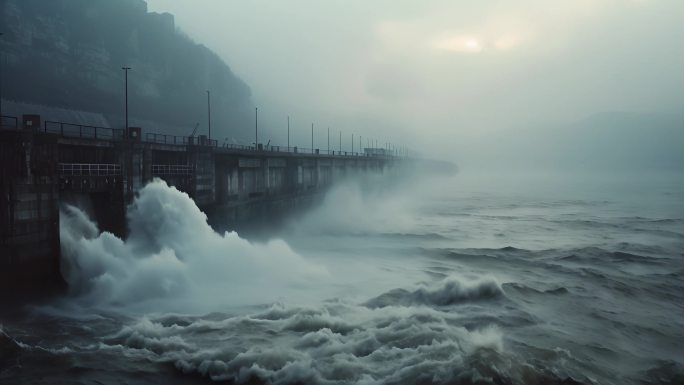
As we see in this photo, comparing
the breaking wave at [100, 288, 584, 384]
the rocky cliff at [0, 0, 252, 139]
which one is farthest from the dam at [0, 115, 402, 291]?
the rocky cliff at [0, 0, 252, 139]

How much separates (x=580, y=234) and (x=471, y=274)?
90.0ft

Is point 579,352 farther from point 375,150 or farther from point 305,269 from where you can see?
point 375,150

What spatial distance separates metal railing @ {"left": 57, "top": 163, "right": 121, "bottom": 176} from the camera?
92.4 ft

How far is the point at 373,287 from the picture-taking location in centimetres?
3034

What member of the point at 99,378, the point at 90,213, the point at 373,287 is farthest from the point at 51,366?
the point at 373,287

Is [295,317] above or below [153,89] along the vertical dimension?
below

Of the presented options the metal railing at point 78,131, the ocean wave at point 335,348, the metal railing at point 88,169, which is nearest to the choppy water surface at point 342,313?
the ocean wave at point 335,348

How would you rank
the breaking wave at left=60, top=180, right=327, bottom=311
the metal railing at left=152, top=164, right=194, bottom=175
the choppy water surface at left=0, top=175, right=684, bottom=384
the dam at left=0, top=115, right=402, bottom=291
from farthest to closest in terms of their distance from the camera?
the metal railing at left=152, top=164, right=194, bottom=175
the breaking wave at left=60, top=180, right=327, bottom=311
the dam at left=0, top=115, right=402, bottom=291
the choppy water surface at left=0, top=175, right=684, bottom=384

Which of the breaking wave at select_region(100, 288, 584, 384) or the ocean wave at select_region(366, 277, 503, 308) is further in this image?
the ocean wave at select_region(366, 277, 503, 308)

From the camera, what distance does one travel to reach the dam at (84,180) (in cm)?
2420

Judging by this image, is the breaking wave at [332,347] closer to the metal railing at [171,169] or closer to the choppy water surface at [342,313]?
the choppy water surface at [342,313]

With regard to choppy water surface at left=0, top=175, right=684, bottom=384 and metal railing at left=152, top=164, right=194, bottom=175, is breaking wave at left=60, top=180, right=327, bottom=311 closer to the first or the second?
choppy water surface at left=0, top=175, right=684, bottom=384

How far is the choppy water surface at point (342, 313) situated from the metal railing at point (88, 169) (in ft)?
8.18

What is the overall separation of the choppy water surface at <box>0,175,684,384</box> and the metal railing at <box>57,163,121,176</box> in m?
2.49
